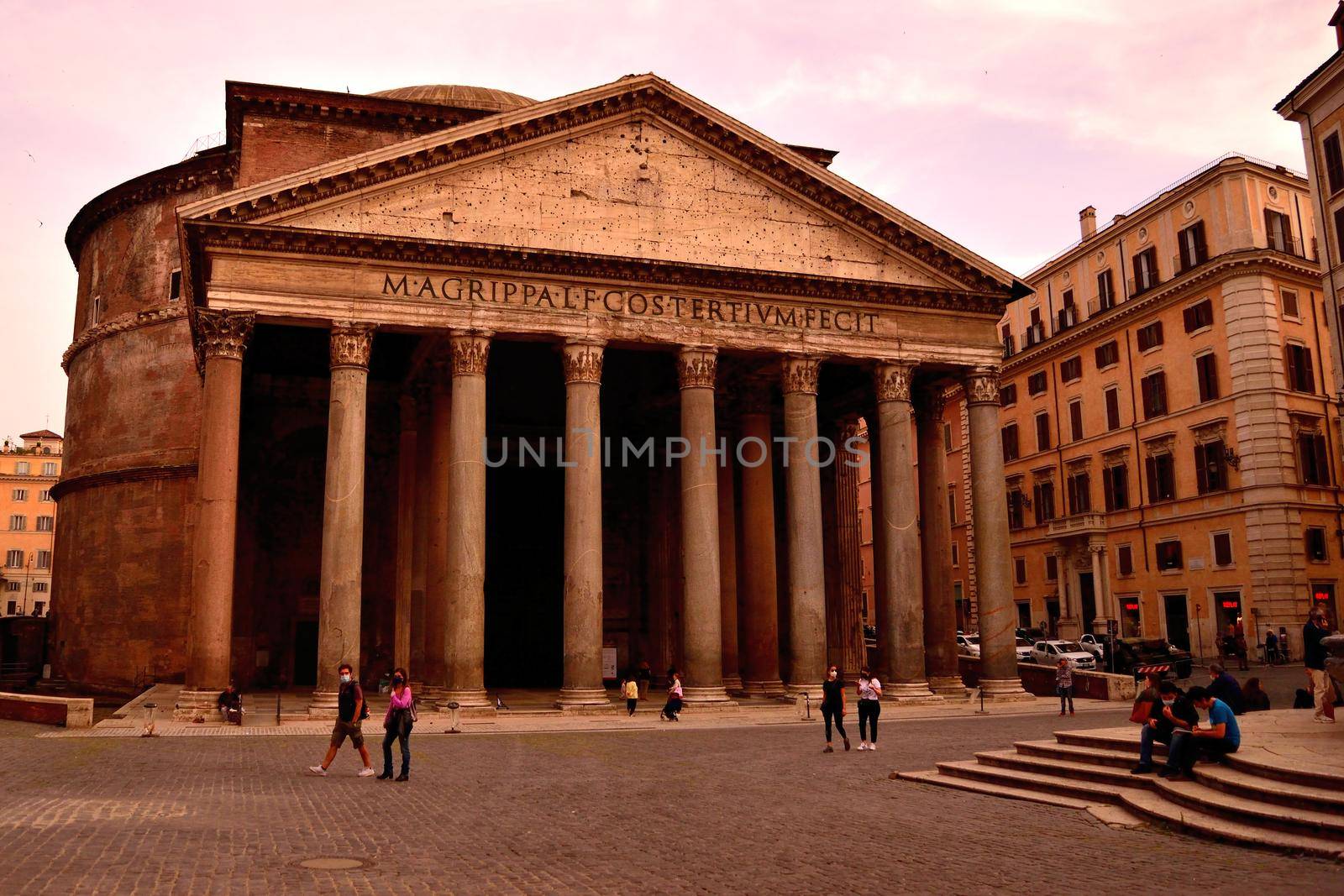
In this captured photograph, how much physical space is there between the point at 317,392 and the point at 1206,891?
29119mm

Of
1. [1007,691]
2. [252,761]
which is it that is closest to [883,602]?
[1007,691]

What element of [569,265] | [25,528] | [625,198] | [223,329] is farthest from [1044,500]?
[25,528]

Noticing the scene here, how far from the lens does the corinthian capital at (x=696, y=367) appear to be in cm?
2586

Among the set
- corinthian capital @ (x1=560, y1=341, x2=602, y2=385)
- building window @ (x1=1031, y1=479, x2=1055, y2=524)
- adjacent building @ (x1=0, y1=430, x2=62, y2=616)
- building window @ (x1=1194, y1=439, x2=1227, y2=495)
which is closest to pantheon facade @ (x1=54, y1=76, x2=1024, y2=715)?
corinthian capital @ (x1=560, y1=341, x2=602, y2=385)

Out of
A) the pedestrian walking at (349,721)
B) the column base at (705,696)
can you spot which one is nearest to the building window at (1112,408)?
the column base at (705,696)

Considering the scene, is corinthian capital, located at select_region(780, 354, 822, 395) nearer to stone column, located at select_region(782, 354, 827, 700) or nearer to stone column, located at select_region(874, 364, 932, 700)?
stone column, located at select_region(782, 354, 827, 700)

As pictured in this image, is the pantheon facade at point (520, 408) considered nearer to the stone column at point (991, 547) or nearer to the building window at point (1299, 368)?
the stone column at point (991, 547)

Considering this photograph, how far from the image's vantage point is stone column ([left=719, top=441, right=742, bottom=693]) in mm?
29750

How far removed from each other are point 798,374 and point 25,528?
245 ft

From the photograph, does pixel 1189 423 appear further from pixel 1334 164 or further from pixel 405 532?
pixel 405 532

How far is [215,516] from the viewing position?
22375 mm

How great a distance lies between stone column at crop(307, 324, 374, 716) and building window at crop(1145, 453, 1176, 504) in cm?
3103

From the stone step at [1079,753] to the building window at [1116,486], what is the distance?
105 feet

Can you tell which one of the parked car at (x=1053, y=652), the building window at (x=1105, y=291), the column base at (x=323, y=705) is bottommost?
the column base at (x=323, y=705)
